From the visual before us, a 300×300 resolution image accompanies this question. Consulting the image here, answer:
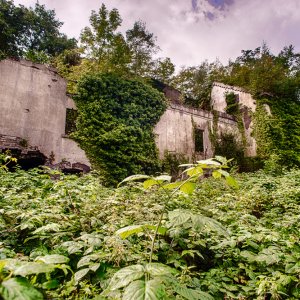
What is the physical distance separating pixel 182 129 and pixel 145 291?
1587cm

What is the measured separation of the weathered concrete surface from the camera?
731 inches

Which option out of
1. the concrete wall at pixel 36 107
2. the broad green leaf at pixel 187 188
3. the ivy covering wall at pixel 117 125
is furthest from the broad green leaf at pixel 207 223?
the concrete wall at pixel 36 107

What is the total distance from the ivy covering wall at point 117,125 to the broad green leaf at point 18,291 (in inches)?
471

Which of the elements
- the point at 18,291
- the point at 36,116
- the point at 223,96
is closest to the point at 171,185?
the point at 18,291

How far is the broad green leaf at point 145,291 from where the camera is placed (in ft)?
3.79

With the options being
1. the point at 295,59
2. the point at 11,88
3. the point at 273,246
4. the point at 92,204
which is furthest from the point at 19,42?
the point at 273,246

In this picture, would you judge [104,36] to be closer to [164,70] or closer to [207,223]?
[164,70]

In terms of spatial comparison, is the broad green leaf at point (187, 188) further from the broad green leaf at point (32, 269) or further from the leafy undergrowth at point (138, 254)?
the broad green leaf at point (32, 269)

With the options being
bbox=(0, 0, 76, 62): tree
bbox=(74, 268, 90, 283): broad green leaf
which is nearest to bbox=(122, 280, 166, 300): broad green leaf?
bbox=(74, 268, 90, 283): broad green leaf

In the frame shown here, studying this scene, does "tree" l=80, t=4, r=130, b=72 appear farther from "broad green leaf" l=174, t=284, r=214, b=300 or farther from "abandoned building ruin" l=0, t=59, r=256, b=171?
"broad green leaf" l=174, t=284, r=214, b=300

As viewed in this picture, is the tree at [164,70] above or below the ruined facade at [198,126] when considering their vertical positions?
above

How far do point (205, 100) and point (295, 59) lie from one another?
28.1 feet

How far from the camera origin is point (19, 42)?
1069 inches

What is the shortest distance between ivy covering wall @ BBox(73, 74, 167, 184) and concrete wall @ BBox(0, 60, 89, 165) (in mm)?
824
